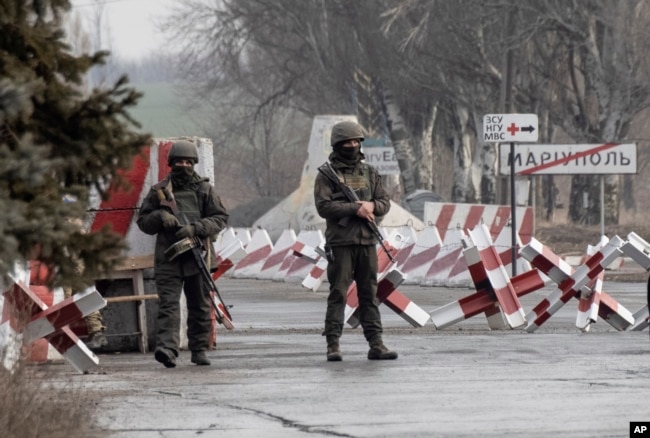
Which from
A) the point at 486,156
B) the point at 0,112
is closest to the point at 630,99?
the point at 486,156

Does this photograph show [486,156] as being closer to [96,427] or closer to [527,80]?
[527,80]

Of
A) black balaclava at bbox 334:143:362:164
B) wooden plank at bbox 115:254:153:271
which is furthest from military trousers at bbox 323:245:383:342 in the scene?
wooden plank at bbox 115:254:153:271

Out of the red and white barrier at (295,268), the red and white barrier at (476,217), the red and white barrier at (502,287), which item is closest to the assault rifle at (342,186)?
the red and white barrier at (502,287)

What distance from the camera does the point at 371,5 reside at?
5675 centimetres

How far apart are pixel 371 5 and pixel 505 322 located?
39.7 meters

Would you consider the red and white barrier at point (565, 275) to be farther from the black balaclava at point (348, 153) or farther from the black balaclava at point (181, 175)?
the black balaclava at point (181, 175)

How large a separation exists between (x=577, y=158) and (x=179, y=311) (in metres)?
17.2

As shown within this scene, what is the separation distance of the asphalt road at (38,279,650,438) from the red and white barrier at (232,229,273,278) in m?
16.0

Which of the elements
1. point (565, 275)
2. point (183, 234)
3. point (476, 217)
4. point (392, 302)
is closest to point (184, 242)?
point (183, 234)

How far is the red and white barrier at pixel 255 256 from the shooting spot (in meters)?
34.3

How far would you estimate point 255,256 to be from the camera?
34.8 meters

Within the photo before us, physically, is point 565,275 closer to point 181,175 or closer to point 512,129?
point 181,175

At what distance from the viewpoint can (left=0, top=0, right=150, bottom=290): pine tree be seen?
6996mm

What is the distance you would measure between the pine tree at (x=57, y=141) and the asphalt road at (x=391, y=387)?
180cm
